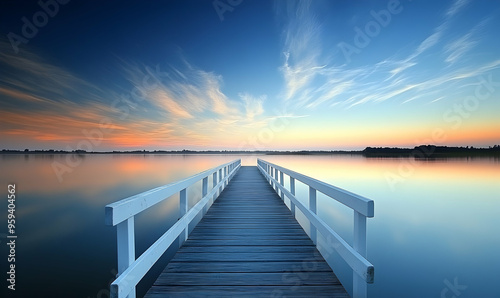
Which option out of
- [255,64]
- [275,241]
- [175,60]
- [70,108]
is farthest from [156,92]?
[275,241]

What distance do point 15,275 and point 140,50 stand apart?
12892 millimetres

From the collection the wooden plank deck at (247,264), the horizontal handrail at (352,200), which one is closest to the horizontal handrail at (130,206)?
the wooden plank deck at (247,264)

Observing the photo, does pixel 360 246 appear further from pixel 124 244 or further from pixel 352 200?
pixel 124 244

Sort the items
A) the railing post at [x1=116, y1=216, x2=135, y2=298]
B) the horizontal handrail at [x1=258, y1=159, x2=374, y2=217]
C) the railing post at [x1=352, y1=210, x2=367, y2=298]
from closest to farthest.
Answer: the railing post at [x1=116, y1=216, x2=135, y2=298] < the horizontal handrail at [x1=258, y1=159, x2=374, y2=217] < the railing post at [x1=352, y1=210, x2=367, y2=298]

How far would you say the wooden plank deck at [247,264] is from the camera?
246cm

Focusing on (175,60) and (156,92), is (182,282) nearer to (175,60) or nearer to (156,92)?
(175,60)

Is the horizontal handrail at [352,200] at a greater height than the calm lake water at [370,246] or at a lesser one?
greater

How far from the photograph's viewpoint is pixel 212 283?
102 inches

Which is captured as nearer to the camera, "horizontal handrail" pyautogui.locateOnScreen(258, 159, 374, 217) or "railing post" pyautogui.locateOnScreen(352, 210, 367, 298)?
"horizontal handrail" pyautogui.locateOnScreen(258, 159, 374, 217)

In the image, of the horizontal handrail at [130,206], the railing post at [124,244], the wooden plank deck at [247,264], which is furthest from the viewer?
the wooden plank deck at [247,264]

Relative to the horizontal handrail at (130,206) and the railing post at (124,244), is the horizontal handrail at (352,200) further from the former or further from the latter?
the railing post at (124,244)

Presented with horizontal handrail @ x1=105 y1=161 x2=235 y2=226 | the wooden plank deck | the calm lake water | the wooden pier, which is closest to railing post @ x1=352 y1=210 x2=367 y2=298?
the wooden pier

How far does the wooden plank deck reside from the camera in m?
2.46

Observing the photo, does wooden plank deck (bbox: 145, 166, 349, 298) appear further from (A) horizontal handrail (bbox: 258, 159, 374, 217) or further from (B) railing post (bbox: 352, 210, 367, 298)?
(A) horizontal handrail (bbox: 258, 159, 374, 217)
